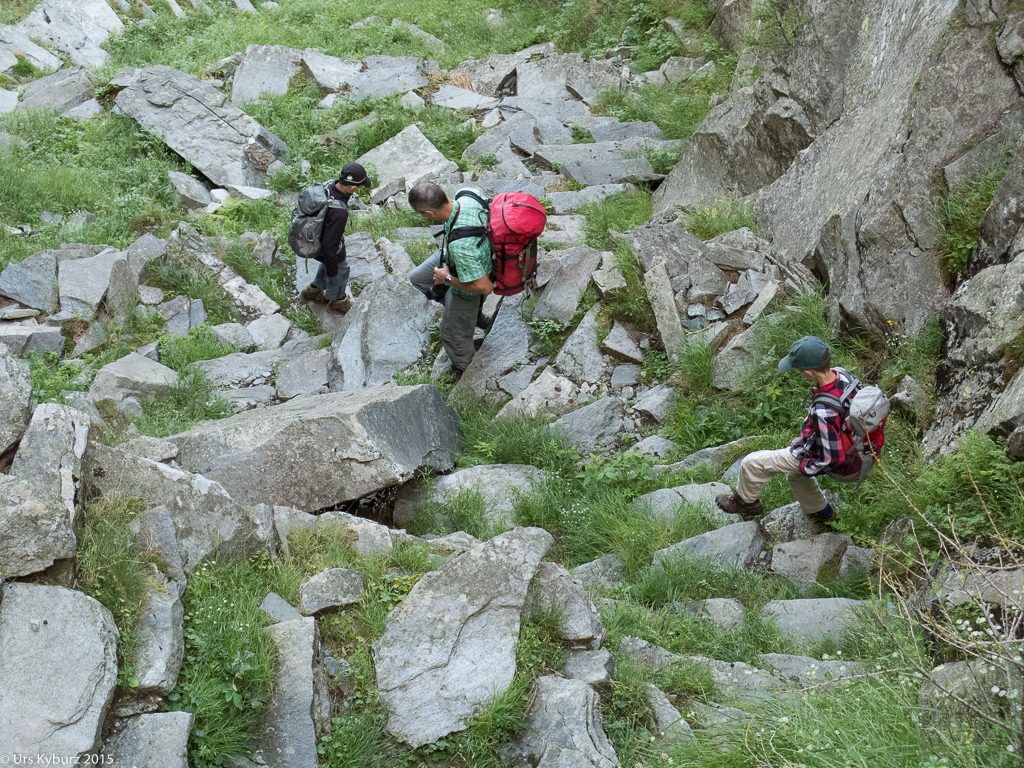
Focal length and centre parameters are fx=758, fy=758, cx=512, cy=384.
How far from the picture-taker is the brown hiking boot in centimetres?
875

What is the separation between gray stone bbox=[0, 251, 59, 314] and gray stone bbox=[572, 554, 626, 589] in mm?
6582

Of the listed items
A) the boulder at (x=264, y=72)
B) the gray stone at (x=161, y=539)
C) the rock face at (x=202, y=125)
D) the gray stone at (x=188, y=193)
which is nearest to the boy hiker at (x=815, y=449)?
the gray stone at (x=161, y=539)

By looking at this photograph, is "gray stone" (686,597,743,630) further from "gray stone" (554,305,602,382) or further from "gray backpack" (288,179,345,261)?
"gray backpack" (288,179,345,261)

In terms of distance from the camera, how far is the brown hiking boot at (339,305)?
28.7ft

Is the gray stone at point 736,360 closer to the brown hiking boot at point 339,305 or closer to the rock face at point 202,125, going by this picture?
the brown hiking boot at point 339,305

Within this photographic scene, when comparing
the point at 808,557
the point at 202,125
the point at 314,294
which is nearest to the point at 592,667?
the point at 808,557

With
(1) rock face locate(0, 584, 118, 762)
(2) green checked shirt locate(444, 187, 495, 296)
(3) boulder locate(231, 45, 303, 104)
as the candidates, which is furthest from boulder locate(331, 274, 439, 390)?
(3) boulder locate(231, 45, 303, 104)

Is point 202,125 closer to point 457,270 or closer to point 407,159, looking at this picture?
point 407,159

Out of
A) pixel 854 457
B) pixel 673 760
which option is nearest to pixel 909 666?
pixel 673 760

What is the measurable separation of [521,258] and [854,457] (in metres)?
3.15

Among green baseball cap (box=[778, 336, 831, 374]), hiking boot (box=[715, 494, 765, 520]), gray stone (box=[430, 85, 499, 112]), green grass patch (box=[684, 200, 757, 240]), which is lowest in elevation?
hiking boot (box=[715, 494, 765, 520])

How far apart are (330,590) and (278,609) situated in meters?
0.28

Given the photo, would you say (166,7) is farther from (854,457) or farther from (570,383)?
(854,457)

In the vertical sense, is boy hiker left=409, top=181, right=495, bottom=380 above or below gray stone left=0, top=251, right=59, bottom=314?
above
